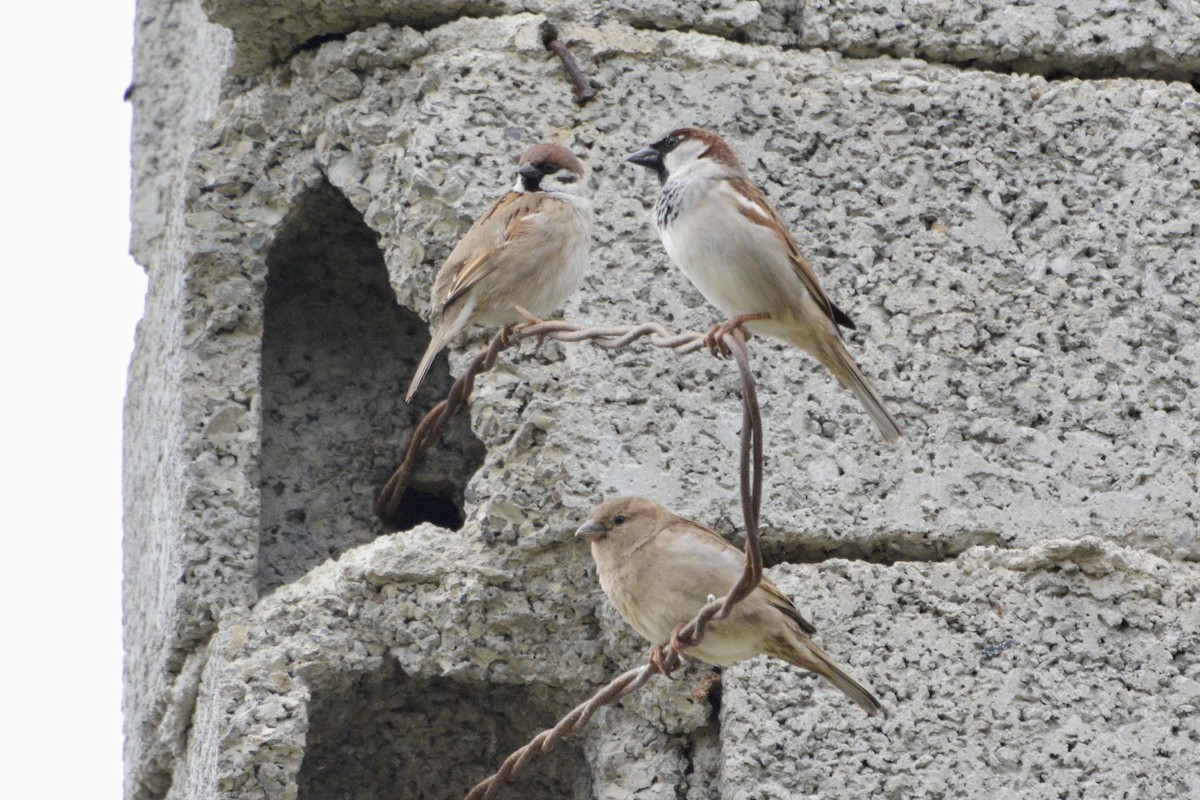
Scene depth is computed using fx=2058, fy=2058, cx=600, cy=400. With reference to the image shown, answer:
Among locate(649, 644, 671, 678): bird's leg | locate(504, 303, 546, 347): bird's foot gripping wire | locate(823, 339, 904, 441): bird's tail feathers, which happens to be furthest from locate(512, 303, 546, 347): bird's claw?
locate(649, 644, 671, 678): bird's leg

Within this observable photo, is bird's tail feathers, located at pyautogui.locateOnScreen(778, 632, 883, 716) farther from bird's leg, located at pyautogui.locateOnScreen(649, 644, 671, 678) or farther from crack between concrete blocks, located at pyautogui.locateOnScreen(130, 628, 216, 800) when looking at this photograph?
crack between concrete blocks, located at pyautogui.locateOnScreen(130, 628, 216, 800)

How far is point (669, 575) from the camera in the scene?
3.52 m

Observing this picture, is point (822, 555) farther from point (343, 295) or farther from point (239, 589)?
point (343, 295)

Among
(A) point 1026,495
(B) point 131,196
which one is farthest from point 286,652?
(B) point 131,196

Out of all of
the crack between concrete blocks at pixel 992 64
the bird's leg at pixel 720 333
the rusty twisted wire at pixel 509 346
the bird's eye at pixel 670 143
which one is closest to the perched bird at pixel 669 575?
the rusty twisted wire at pixel 509 346

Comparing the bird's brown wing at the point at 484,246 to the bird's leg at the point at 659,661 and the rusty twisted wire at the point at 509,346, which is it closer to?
the rusty twisted wire at the point at 509,346

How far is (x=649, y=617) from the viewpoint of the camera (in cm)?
353

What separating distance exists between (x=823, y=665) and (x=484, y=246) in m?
1.03

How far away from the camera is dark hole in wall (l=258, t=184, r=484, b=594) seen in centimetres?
451

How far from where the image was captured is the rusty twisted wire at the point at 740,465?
107 inches

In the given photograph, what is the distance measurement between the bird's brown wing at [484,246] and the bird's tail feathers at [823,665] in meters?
0.94

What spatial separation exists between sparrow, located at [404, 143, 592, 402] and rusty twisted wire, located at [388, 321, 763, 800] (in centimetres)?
28

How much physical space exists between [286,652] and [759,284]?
1.16 metres

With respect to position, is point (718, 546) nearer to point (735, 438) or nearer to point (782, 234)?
point (735, 438)
